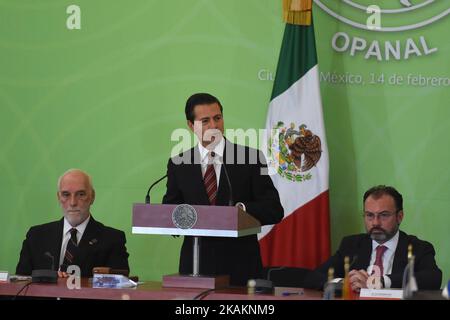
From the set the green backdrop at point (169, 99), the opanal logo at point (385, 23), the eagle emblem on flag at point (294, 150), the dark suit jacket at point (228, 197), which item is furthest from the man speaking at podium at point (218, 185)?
the opanal logo at point (385, 23)

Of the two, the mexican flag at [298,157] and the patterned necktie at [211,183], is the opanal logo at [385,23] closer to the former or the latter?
the mexican flag at [298,157]

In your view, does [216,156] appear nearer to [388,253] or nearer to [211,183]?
[211,183]

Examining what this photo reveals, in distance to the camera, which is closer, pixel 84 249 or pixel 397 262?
pixel 397 262

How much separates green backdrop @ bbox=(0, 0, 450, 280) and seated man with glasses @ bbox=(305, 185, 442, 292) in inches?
40.4

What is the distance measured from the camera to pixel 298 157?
5.77m

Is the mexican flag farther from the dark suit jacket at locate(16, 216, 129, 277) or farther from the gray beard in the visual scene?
the dark suit jacket at locate(16, 216, 129, 277)

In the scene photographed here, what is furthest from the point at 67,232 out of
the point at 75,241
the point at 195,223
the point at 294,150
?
the point at 294,150

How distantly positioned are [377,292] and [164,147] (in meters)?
2.64

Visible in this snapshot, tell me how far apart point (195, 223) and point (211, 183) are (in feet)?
1.95

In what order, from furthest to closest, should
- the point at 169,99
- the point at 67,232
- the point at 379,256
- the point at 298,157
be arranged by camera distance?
the point at 169,99, the point at 298,157, the point at 67,232, the point at 379,256

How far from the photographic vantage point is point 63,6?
6457 millimetres

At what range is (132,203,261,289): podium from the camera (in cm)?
420

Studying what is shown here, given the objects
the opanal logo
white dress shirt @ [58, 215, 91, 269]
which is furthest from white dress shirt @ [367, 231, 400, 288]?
white dress shirt @ [58, 215, 91, 269]
